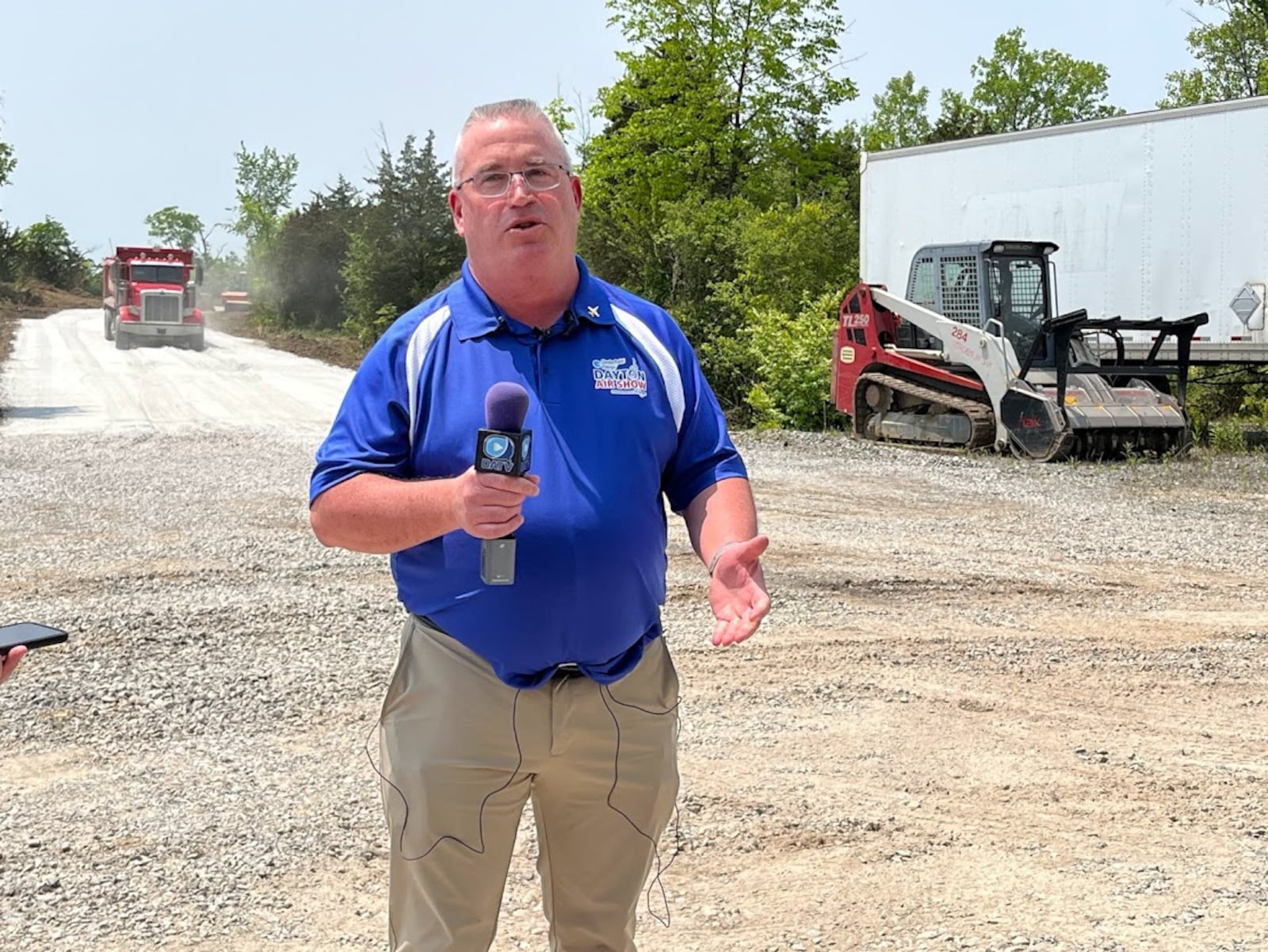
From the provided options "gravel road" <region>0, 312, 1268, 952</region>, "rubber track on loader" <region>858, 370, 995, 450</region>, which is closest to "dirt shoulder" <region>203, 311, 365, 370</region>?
"rubber track on loader" <region>858, 370, 995, 450</region>

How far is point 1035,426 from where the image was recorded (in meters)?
15.5

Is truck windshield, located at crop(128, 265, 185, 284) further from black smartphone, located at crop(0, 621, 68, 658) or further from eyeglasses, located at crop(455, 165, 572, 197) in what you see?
eyeglasses, located at crop(455, 165, 572, 197)

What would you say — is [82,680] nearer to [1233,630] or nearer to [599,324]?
[599,324]

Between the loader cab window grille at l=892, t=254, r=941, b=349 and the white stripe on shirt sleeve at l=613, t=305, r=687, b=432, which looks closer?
the white stripe on shirt sleeve at l=613, t=305, r=687, b=432

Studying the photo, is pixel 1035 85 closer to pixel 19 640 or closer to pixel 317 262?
Answer: pixel 317 262

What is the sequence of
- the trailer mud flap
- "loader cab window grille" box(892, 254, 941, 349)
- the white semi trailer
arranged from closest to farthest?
the trailer mud flap < the white semi trailer < "loader cab window grille" box(892, 254, 941, 349)

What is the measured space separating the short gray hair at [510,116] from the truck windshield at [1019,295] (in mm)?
14088

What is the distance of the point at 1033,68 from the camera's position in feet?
203

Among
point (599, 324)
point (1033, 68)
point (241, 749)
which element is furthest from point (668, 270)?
point (1033, 68)

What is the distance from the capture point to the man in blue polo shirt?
2645 millimetres

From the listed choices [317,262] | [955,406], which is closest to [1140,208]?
[955,406]

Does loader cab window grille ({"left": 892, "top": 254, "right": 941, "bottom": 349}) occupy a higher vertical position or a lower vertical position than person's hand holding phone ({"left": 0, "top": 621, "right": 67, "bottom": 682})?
higher

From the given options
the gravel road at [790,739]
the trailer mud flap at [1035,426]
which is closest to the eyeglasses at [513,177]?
the gravel road at [790,739]

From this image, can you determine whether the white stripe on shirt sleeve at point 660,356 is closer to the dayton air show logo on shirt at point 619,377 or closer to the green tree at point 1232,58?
the dayton air show logo on shirt at point 619,377
